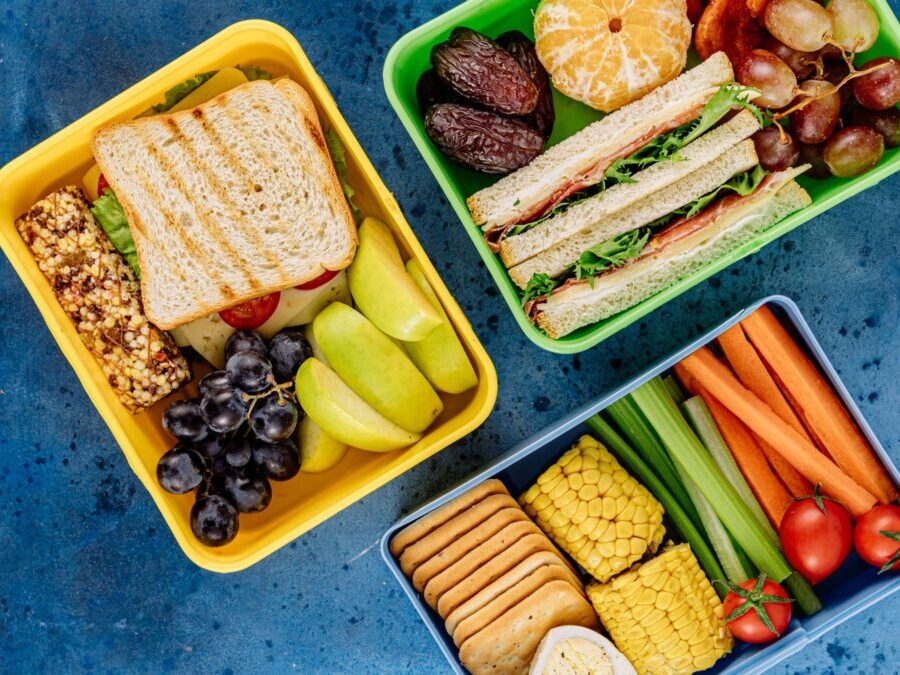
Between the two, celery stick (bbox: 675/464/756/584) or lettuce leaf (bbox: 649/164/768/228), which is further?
celery stick (bbox: 675/464/756/584)

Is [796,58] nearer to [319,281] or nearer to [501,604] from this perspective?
[319,281]

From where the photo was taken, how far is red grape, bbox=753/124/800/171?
151 centimetres

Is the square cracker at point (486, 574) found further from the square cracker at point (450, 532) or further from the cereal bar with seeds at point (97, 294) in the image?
the cereal bar with seeds at point (97, 294)

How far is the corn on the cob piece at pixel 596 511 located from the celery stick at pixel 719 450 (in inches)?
6.5

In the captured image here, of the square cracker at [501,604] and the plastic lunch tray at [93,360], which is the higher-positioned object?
the plastic lunch tray at [93,360]

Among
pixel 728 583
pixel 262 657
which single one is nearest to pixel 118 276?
pixel 262 657

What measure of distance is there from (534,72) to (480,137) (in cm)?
19

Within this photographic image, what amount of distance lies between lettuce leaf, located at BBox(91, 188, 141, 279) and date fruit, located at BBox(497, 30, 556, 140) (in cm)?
80

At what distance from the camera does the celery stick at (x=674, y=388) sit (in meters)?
1.69

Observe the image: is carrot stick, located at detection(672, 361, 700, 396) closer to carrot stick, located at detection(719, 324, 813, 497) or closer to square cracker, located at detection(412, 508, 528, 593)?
carrot stick, located at detection(719, 324, 813, 497)

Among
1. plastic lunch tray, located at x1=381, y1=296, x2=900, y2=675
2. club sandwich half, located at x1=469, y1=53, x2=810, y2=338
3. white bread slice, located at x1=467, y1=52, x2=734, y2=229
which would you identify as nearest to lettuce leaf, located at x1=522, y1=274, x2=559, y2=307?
club sandwich half, located at x1=469, y1=53, x2=810, y2=338

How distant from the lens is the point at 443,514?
5.22 feet

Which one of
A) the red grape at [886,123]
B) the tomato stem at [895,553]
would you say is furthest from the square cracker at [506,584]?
the red grape at [886,123]

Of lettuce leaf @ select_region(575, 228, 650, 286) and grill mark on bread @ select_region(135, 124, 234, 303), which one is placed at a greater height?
grill mark on bread @ select_region(135, 124, 234, 303)
